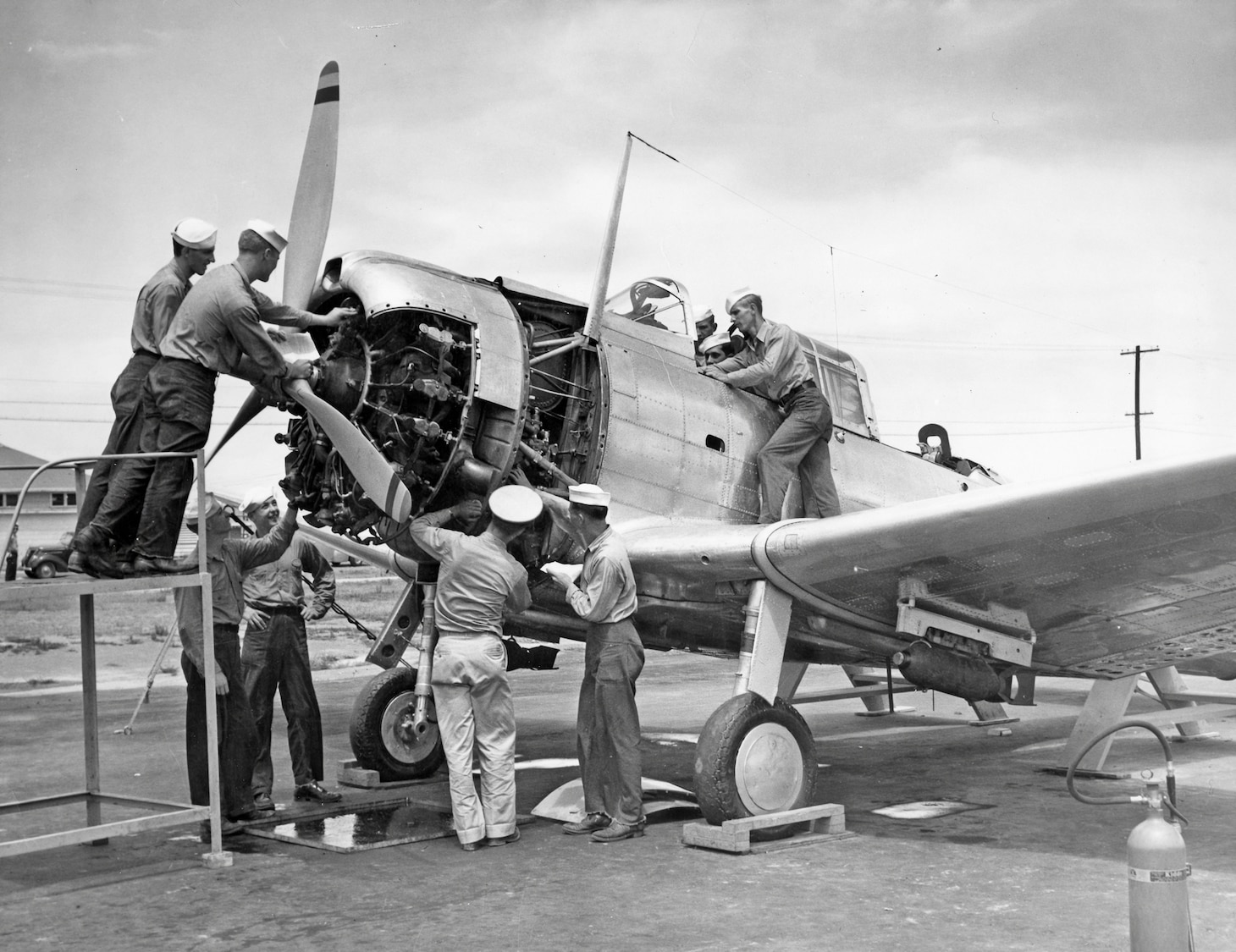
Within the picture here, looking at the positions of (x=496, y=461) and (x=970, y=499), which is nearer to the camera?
(x=970, y=499)

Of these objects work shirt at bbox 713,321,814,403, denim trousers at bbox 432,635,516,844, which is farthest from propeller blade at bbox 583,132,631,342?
denim trousers at bbox 432,635,516,844

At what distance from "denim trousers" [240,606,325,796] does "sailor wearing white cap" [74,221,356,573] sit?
157 centimetres

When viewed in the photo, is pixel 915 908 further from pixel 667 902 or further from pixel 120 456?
pixel 120 456

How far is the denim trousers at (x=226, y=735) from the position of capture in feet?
22.2

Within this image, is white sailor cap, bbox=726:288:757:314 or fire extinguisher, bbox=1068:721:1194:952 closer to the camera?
fire extinguisher, bbox=1068:721:1194:952

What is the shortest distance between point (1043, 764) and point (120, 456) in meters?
7.28

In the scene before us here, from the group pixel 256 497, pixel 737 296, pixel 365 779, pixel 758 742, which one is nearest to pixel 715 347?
pixel 737 296

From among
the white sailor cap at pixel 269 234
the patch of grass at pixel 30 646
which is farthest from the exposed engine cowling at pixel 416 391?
the patch of grass at pixel 30 646

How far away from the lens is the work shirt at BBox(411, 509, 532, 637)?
662 cm

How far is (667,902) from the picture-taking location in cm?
527

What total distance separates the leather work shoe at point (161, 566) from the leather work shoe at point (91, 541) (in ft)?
0.59

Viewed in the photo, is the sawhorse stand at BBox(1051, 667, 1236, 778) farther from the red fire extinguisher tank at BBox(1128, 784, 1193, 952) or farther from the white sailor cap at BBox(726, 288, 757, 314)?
the red fire extinguisher tank at BBox(1128, 784, 1193, 952)

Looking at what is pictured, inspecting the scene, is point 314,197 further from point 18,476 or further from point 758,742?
point 18,476

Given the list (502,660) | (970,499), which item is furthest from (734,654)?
(970,499)
